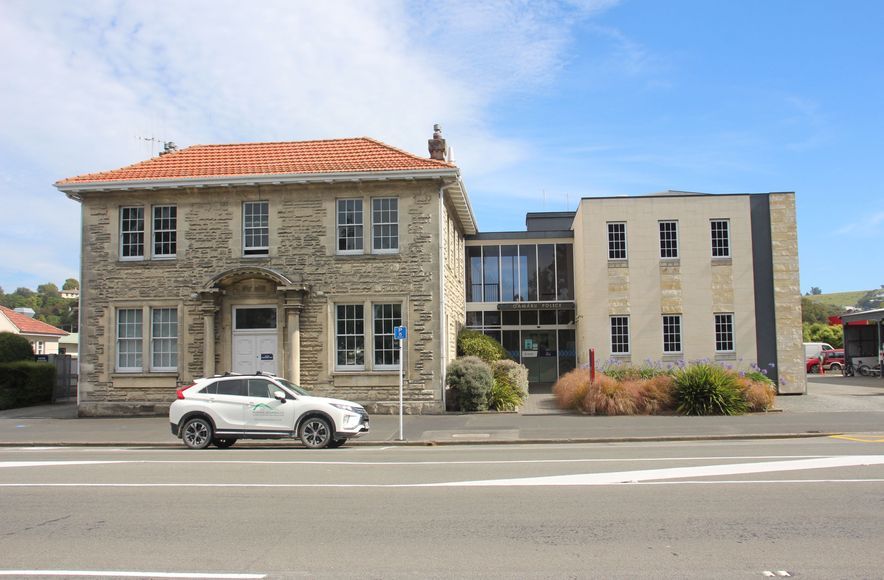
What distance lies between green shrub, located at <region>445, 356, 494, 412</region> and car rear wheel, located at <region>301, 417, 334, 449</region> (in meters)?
6.80

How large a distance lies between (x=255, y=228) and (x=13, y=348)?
427 inches

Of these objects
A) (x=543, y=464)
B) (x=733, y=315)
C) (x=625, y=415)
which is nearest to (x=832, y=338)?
(x=733, y=315)

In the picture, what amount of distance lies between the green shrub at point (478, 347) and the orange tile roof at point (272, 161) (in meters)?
6.33

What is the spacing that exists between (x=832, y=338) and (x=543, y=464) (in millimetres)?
53464

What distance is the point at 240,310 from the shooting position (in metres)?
22.2

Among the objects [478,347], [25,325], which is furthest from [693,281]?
[25,325]

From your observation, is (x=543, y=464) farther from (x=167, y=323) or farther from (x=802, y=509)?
(x=167, y=323)

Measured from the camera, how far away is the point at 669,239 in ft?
92.5

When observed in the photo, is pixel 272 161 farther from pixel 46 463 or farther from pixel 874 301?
pixel 874 301

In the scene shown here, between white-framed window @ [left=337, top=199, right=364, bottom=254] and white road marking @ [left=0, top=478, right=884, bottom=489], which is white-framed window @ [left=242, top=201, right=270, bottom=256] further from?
white road marking @ [left=0, top=478, right=884, bottom=489]

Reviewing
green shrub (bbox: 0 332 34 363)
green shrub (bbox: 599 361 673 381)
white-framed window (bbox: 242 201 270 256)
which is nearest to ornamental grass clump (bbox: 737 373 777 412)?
green shrub (bbox: 599 361 673 381)

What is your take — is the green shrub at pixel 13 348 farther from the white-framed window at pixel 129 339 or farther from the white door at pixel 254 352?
the white door at pixel 254 352

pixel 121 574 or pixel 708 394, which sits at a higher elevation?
pixel 708 394

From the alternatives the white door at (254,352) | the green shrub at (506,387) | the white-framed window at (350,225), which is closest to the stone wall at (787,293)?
the green shrub at (506,387)
